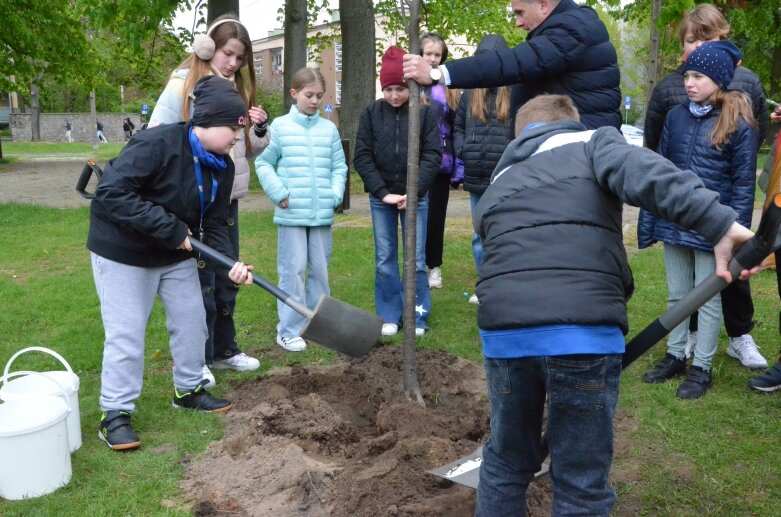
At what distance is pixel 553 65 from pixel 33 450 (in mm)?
2997

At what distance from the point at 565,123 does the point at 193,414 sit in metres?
2.74

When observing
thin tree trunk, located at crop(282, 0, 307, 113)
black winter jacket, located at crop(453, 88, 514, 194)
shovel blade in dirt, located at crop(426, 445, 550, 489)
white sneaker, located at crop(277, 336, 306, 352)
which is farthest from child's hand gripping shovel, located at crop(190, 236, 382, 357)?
thin tree trunk, located at crop(282, 0, 307, 113)

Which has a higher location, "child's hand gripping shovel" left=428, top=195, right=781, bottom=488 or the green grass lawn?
"child's hand gripping shovel" left=428, top=195, right=781, bottom=488

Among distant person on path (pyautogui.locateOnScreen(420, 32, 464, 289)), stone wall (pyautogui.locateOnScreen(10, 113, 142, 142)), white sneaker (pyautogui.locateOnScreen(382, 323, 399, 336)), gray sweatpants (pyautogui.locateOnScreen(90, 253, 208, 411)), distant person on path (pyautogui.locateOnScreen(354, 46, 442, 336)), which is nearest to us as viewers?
gray sweatpants (pyautogui.locateOnScreen(90, 253, 208, 411))

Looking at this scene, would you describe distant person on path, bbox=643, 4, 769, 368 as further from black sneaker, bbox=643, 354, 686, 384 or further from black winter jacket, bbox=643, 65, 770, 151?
black sneaker, bbox=643, 354, 686, 384

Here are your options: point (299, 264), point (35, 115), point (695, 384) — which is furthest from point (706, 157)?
point (35, 115)

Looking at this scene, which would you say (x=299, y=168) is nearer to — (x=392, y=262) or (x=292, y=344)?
(x=392, y=262)

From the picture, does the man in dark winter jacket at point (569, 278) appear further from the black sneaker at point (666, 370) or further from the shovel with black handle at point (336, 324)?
the black sneaker at point (666, 370)

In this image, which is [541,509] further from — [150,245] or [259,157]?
[259,157]

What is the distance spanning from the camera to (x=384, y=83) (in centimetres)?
523

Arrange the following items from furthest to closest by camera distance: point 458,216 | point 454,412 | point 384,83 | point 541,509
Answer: point 458,216 < point 384,83 < point 454,412 < point 541,509

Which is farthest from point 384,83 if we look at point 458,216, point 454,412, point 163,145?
point 458,216

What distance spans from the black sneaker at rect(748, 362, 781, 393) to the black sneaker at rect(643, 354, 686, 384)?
1.40 feet

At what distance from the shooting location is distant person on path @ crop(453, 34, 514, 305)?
5664 millimetres
